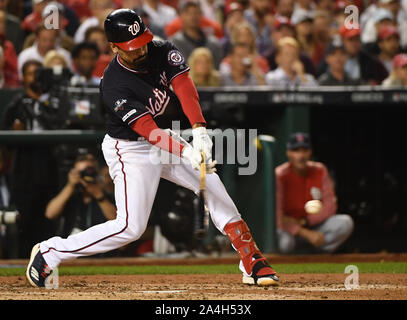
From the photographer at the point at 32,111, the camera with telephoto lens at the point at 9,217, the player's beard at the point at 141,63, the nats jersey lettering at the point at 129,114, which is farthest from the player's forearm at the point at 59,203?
the nats jersey lettering at the point at 129,114

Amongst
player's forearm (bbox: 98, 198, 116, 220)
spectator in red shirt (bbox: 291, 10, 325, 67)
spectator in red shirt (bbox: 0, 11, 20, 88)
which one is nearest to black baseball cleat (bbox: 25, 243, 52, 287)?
player's forearm (bbox: 98, 198, 116, 220)

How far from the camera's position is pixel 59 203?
289 inches

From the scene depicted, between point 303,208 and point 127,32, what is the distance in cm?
340

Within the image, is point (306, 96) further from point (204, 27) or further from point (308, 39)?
point (204, 27)

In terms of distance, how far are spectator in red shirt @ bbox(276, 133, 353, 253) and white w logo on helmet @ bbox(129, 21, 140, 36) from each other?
3012 mm

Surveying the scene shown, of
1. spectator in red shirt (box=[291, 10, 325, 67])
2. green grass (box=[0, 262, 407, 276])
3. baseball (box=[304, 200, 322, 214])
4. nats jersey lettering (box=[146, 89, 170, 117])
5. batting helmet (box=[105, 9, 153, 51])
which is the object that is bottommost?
green grass (box=[0, 262, 407, 276])

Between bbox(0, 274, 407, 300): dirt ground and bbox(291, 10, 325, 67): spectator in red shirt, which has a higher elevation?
bbox(291, 10, 325, 67): spectator in red shirt

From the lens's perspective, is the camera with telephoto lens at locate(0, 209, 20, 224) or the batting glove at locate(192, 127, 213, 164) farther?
the camera with telephoto lens at locate(0, 209, 20, 224)

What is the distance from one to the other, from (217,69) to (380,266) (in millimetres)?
3327

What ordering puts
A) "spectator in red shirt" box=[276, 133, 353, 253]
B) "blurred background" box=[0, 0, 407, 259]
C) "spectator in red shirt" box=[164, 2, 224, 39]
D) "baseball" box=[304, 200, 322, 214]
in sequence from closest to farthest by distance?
1. "baseball" box=[304, 200, 322, 214]
2. "blurred background" box=[0, 0, 407, 259]
3. "spectator in red shirt" box=[276, 133, 353, 253]
4. "spectator in red shirt" box=[164, 2, 224, 39]

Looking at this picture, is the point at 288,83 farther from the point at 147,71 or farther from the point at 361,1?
the point at 147,71

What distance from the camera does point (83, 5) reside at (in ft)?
33.7

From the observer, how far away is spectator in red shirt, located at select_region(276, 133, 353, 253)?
7.65 metres

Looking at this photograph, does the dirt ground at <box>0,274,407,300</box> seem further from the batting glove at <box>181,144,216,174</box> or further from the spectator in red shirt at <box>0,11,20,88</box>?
the spectator in red shirt at <box>0,11,20,88</box>
